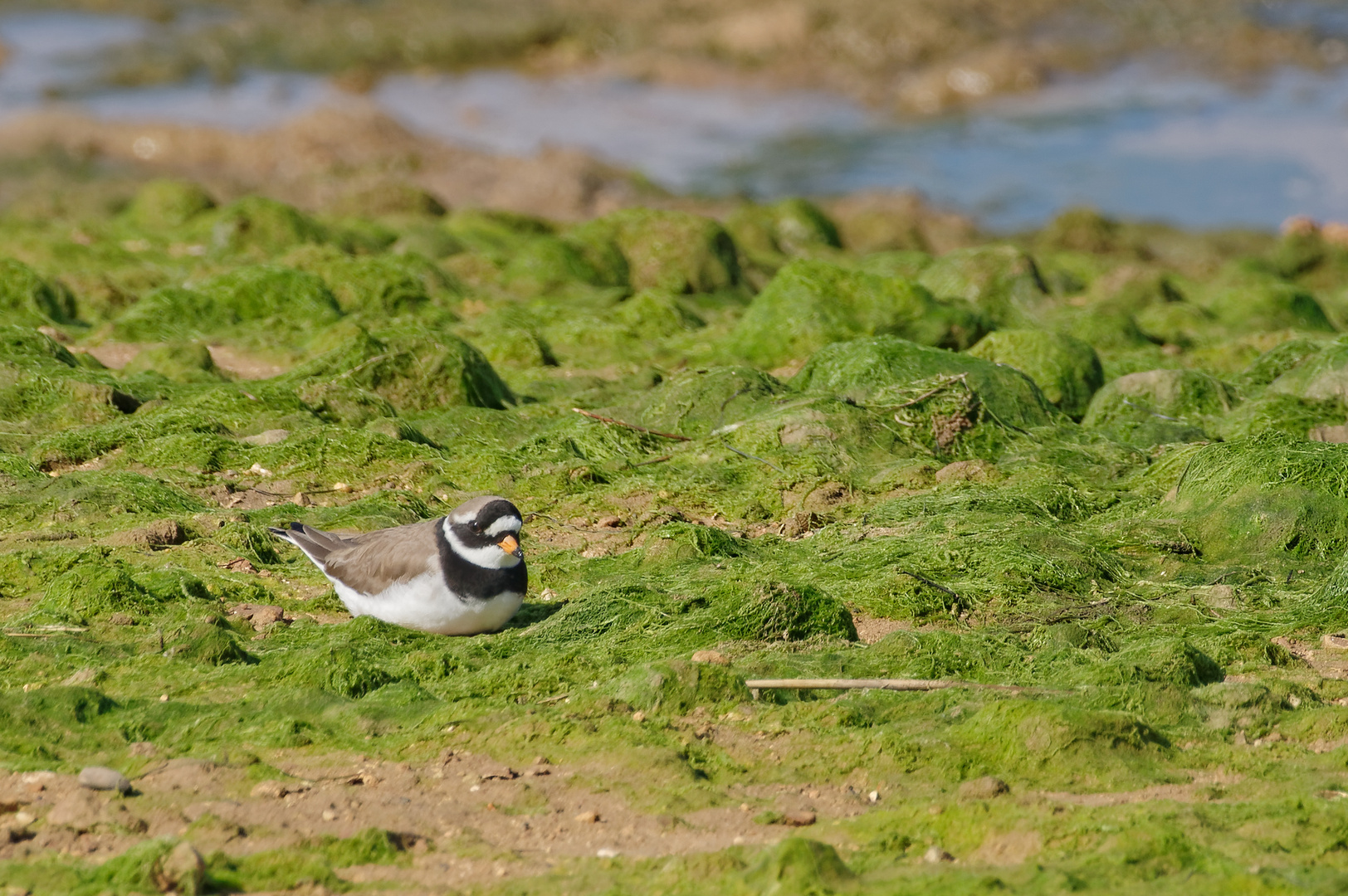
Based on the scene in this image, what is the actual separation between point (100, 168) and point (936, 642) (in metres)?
24.4

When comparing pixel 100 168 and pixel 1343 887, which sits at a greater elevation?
pixel 1343 887

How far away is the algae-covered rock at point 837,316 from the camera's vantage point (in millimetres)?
13625

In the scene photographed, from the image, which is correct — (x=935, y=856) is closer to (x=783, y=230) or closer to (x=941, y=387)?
(x=941, y=387)

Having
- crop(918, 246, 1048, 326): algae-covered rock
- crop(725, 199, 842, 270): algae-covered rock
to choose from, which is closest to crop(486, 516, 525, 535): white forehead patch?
crop(918, 246, 1048, 326): algae-covered rock

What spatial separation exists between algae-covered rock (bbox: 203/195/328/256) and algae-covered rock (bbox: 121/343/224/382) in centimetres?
583

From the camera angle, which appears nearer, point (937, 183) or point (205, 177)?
point (205, 177)

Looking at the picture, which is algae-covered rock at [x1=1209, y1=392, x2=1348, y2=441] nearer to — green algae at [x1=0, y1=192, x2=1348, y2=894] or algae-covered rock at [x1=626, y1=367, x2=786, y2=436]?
green algae at [x1=0, y1=192, x2=1348, y2=894]

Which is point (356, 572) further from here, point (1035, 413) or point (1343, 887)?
point (1035, 413)

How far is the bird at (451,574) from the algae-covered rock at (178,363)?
5.27 meters

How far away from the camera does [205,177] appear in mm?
27109

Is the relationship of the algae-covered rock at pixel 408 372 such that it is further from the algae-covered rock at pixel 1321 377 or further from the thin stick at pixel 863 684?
the algae-covered rock at pixel 1321 377

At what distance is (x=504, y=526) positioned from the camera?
684 centimetres

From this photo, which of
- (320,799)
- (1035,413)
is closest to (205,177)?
(1035,413)

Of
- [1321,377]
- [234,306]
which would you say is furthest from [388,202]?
[1321,377]
